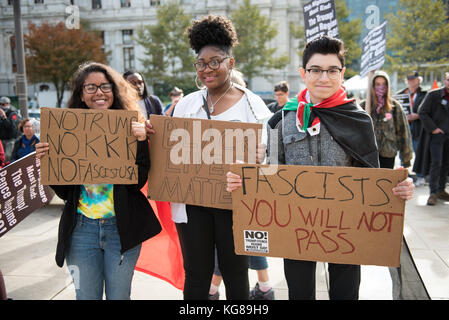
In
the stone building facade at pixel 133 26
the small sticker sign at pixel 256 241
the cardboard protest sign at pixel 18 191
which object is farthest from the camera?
the stone building facade at pixel 133 26

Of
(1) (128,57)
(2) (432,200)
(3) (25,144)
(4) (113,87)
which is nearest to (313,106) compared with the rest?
(4) (113,87)

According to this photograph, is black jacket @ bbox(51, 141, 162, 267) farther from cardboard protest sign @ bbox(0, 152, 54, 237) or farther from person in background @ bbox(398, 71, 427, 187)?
person in background @ bbox(398, 71, 427, 187)

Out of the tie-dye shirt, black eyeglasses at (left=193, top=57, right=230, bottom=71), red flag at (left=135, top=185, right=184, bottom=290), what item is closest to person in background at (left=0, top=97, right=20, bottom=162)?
red flag at (left=135, top=185, right=184, bottom=290)

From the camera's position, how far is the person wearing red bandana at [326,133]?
1994 millimetres

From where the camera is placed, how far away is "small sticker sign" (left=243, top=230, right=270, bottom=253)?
1979 mm

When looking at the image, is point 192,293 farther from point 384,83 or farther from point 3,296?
point 384,83

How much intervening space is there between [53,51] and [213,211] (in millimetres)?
30352

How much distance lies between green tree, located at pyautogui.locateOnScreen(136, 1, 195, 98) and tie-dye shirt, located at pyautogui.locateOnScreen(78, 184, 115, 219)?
29689 mm

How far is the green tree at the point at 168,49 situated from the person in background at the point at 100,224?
2956 cm

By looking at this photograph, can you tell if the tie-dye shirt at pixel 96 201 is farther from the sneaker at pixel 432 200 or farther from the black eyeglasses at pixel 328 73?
the sneaker at pixel 432 200

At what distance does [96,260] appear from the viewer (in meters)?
2.18

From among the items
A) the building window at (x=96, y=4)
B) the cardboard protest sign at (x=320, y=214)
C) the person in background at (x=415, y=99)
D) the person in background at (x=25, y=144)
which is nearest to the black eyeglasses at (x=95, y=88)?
the cardboard protest sign at (x=320, y=214)

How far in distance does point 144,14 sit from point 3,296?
3511cm

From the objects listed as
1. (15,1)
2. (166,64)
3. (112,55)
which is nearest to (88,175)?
(15,1)
